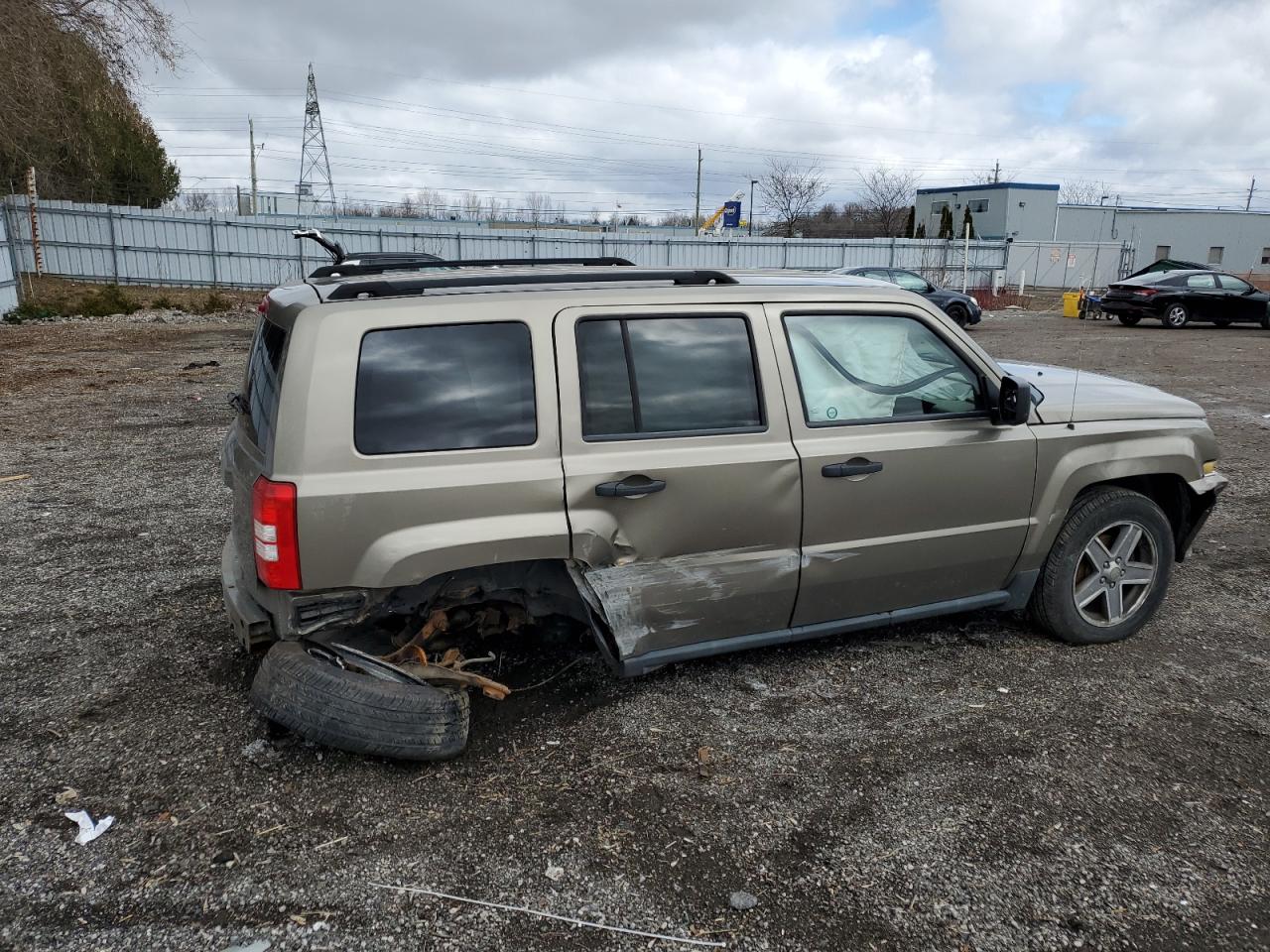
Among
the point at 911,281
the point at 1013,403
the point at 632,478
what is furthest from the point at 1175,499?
the point at 911,281

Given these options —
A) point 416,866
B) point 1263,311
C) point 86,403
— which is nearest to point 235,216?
point 86,403

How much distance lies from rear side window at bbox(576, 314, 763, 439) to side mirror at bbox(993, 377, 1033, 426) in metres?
1.08

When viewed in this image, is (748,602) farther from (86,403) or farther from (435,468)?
(86,403)

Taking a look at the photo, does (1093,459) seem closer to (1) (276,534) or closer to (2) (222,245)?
(1) (276,534)

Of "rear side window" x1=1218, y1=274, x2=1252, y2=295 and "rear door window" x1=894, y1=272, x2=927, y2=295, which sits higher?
"rear side window" x1=1218, y1=274, x2=1252, y2=295

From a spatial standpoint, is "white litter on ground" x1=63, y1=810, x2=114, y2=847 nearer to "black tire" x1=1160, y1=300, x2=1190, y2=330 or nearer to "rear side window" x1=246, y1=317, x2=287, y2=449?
"rear side window" x1=246, y1=317, x2=287, y2=449

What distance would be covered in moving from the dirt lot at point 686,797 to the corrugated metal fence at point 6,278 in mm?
18019

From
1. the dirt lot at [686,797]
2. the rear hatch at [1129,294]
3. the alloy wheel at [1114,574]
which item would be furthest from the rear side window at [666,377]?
the rear hatch at [1129,294]

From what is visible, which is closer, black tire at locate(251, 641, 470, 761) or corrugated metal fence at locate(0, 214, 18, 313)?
black tire at locate(251, 641, 470, 761)

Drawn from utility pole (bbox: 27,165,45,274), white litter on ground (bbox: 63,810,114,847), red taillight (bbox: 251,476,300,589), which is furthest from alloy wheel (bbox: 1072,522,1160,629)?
utility pole (bbox: 27,165,45,274)

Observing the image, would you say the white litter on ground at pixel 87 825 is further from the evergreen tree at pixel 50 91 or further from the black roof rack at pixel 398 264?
the evergreen tree at pixel 50 91

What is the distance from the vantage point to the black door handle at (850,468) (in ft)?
12.1

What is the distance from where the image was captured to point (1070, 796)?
3191 millimetres

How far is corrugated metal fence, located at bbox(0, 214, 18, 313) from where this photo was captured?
19500mm
